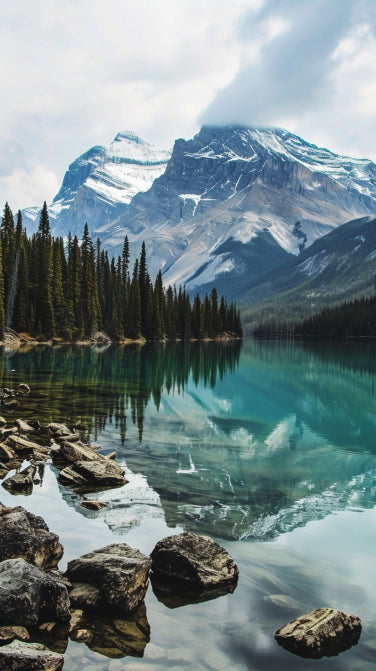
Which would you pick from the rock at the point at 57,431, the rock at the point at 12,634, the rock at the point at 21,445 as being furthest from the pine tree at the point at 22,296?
the rock at the point at 12,634

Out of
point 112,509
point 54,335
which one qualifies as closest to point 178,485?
point 112,509

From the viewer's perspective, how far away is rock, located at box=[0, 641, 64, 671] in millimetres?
6902

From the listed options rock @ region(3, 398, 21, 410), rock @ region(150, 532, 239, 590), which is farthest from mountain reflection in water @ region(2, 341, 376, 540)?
rock @ region(150, 532, 239, 590)

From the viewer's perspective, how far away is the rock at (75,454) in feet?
59.8

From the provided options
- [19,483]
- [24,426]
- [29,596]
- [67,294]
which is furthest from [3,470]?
[67,294]

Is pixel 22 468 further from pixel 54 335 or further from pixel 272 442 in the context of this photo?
pixel 54 335

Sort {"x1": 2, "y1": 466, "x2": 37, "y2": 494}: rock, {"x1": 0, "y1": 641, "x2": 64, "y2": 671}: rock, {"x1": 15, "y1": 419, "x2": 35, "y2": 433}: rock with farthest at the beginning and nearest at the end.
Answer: {"x1": 15, "y1": 419, "x2": 35, "y2": 433}: rock
{"x1": 2, "y1": 466, "x2": 37, "y2": 494}: rock
{"x1": 0, "y1": 641, "x2": 64, "y2": 671}: rock

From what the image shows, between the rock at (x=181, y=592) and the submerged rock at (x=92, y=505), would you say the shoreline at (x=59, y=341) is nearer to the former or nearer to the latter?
the submerged rock at (x=92, y=505)

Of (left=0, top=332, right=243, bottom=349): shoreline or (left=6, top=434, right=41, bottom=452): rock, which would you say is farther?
(left=0, top=332, right=243, bottom=349): shoreline

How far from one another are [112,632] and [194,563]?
2.31m

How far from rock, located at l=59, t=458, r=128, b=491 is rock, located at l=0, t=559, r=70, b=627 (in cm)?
743

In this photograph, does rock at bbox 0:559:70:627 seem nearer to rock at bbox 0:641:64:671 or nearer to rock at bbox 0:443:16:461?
rock at bbox 0:641:64:671

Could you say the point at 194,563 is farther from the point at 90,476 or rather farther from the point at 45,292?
the point at 45,292

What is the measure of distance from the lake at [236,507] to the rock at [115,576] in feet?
1.43
